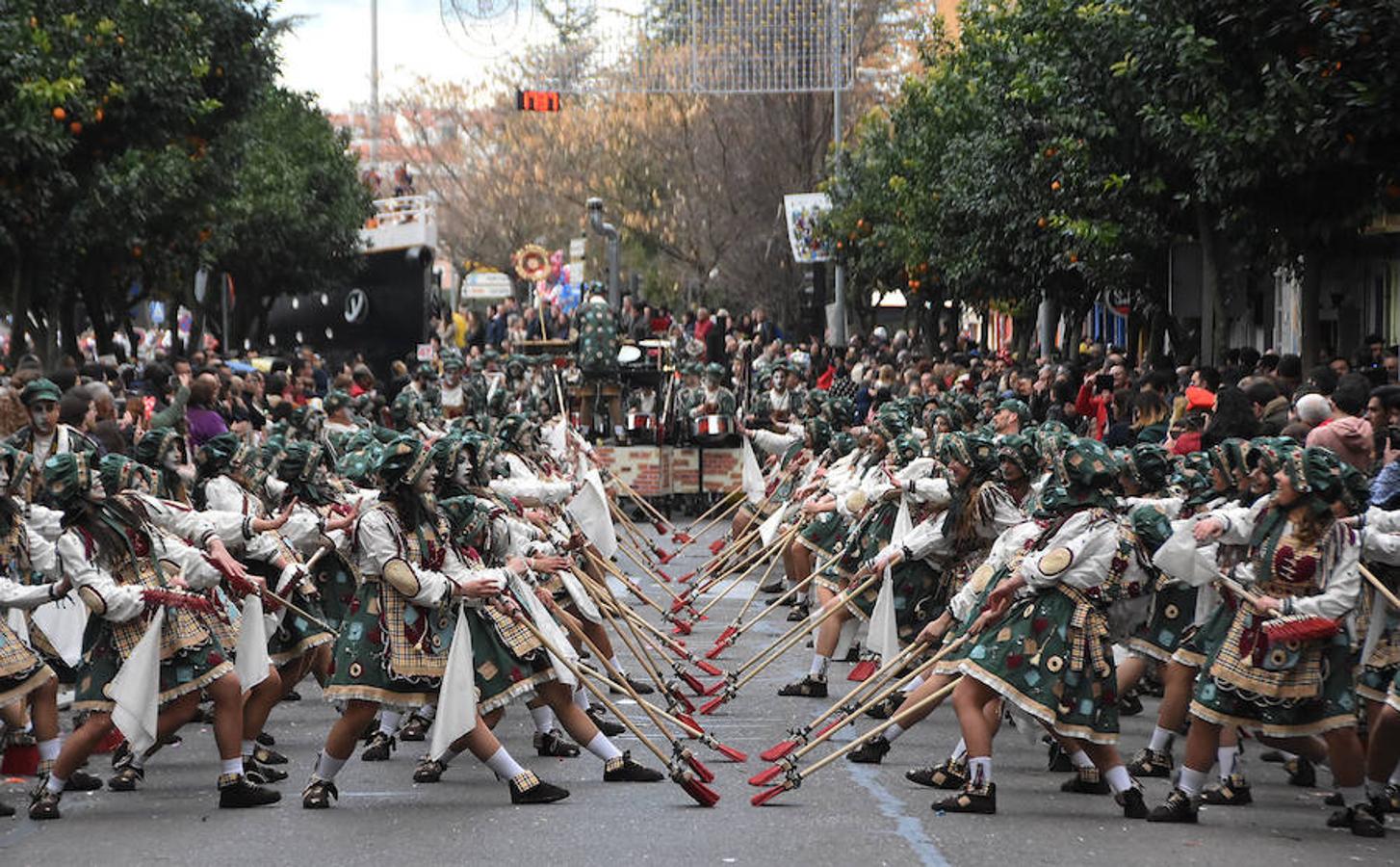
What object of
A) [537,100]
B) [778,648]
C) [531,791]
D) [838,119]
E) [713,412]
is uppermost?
[838,119]

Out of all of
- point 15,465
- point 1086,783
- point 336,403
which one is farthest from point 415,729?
point 336,403

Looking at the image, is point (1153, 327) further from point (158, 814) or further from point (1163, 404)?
point (158, 814)

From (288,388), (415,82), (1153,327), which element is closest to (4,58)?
(288,388)

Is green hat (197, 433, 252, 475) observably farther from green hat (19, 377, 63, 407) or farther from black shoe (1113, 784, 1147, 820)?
black shoe (1113, 784, 1147, 820)

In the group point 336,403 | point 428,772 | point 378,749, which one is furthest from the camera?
point 336,403

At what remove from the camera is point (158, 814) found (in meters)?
9.69

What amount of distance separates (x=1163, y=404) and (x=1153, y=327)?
11.4 meters

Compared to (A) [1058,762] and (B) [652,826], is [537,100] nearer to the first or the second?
(A) [1058,762]

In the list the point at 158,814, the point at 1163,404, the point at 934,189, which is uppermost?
the point at 934,189

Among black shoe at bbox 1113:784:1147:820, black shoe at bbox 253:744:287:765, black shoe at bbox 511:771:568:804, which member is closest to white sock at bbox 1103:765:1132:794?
black shoe at bbox 1113:784:1147:820

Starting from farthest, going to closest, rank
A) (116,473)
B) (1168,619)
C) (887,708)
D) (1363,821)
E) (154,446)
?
(887,708)
(154,446)
(1168,619)
(116,473)
(1363,821)

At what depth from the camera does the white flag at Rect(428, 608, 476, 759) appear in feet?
30.6

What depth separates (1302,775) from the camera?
34.7 ft

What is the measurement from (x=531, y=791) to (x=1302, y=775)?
367 centimetres
